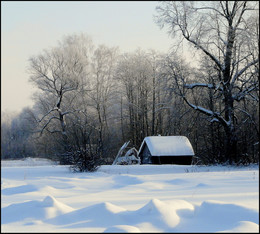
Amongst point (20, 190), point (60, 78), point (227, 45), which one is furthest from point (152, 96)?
point (20, 190)

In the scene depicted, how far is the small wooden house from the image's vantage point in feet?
86.9

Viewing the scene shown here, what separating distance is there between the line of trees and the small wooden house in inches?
49.1

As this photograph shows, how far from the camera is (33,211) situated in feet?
19.8

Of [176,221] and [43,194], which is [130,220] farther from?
[43,194]

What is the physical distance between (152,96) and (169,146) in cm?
1463

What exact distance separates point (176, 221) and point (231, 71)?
1571cm

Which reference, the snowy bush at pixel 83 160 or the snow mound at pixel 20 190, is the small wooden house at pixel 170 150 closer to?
the snowy bush at pixel 83 160

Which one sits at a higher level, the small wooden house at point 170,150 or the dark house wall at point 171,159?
the small wooden house at point 170,150

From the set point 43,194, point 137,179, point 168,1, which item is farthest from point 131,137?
point 43,194

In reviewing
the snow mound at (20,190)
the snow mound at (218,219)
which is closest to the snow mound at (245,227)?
the snow mound at (218,219)

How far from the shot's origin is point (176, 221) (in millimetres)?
5332

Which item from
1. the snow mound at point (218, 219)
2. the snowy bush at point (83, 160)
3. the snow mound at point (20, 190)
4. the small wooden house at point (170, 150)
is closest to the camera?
the snow mound at point (218, 219)

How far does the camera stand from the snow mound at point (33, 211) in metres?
5.82

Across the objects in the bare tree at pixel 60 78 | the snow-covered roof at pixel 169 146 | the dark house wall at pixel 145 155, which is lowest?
the dark house wall at pixel 145 155
